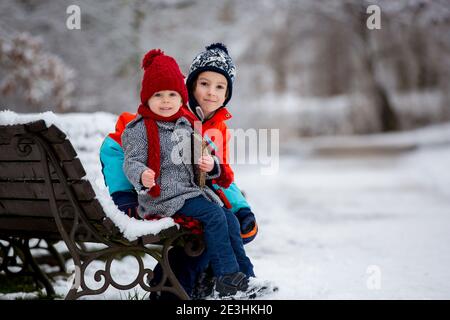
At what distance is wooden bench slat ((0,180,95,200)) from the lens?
2.70 meters

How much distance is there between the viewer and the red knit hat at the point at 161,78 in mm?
2982

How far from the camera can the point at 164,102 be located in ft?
9.89

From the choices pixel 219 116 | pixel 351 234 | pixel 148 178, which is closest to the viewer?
pixel 148 178

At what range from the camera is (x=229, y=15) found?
12727mm

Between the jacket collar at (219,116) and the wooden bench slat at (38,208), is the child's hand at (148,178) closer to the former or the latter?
the wooden bench slat at (38,208)

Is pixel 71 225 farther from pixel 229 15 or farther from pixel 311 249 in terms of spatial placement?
pixel 229 15

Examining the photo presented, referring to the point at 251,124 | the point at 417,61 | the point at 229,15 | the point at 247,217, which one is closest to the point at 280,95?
the point at 417,61

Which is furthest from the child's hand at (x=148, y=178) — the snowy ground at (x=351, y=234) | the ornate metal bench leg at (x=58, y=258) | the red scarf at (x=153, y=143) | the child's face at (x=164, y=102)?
the ornate metal bench leg at (x=58, y=258)

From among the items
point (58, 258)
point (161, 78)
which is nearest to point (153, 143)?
point (161, 78)

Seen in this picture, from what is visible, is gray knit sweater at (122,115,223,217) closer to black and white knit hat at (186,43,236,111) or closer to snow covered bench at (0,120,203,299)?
snow covered bench at (0,120,203,299)

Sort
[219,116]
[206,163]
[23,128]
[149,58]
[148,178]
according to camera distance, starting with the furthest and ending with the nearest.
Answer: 1. [219,116]
2. [149,58]
3. [206,163]
4. [148,178]
5. [23,128]

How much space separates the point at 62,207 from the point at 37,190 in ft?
0.61

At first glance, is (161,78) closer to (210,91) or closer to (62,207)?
(210,91)

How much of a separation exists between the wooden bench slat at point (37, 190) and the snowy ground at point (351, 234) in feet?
2.84
